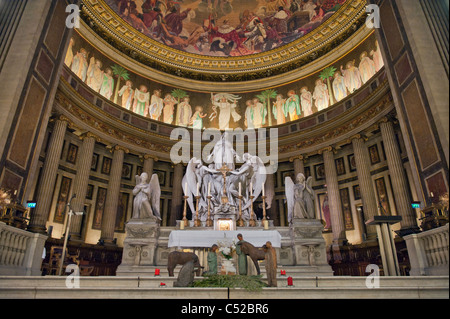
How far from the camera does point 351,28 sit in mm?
17938

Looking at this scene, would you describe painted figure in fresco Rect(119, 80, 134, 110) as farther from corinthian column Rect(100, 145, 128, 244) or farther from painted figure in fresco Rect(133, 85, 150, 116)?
corinthian column Rect(100, 145, 128, 244)

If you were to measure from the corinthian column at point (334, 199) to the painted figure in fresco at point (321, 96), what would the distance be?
326 cm

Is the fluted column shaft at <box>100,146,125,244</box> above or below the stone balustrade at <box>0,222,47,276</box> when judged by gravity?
above

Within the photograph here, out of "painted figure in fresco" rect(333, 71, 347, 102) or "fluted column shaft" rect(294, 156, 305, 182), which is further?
"fluted column shaft" rect(294, 156, 305, 182)

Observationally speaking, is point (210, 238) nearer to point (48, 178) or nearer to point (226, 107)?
point (48, 178)

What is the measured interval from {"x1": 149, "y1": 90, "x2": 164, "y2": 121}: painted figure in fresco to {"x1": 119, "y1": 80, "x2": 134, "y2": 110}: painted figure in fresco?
4.80 ft

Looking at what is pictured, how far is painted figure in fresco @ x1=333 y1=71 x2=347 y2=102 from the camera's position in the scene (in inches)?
719

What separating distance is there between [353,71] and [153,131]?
13.4m

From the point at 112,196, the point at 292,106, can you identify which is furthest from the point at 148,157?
the point at 292,106

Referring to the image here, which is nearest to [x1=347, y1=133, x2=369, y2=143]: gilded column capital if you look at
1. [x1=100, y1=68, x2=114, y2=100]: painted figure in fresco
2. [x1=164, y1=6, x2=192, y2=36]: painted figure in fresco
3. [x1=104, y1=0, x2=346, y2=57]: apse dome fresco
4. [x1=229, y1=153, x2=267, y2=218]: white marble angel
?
[x1=104, y1=0, x2=346, y2=57]: apse dome fresco

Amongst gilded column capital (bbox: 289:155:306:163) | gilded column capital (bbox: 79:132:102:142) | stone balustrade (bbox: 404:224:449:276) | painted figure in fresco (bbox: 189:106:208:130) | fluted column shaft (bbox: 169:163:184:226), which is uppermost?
painted figure in fresco (bbox: 189:106:208:130)

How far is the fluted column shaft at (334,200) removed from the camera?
51.7ft

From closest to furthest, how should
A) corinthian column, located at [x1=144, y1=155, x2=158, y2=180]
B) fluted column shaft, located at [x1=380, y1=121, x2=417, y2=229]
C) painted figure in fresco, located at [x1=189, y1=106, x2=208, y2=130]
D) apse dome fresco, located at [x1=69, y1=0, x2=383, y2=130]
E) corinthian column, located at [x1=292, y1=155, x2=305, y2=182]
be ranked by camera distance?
fluted column shaft, located at [x1=380, y1=121, x2=417, y2=229]
apse dome fresco, located at [x1=69, y1=0, x2=383, y2=130]
corinthian column, located at [x1=144, y1=155, x2=158, y2=180]
corinthian column, located at [x1=292, y1=155, x2=305, y2=182]
painted figure in fresco, located at [x1=189, y1=106, x2=208, y2=130]
